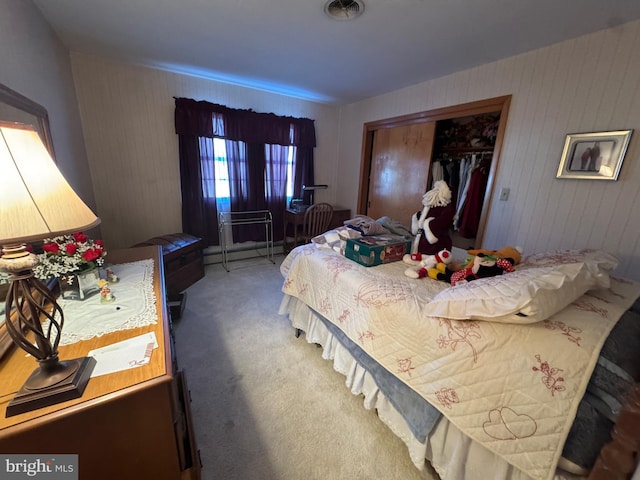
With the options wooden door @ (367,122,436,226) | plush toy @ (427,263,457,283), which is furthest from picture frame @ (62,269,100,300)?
wooden door @ (367,122,436,226)

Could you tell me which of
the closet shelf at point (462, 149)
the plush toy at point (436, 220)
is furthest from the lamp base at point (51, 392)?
the closet shelf at point (462, 149)

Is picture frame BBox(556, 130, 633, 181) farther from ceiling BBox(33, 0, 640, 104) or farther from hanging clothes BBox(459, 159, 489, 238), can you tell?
hanging clothes BBox(459, 159, 489, 238)

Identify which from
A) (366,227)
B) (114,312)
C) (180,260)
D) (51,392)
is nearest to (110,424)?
(51,392)

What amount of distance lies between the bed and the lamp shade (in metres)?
1.11

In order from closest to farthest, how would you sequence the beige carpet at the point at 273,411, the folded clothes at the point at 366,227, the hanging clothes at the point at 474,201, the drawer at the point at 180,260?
the beige carpet at the point at 273,411 → the folded clothes at the point at 366,227 → the drawer at the point at 180,260 → the hanging clothes at the point at 474,201

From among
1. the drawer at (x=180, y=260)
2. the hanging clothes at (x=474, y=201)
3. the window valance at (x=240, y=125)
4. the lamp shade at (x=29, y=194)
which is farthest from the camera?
the window valance at (x=240, y=125)

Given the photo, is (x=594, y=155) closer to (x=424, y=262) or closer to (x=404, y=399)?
(x=424, y=262)

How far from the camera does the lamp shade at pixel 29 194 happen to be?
1.67ft

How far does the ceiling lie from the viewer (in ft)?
4.84

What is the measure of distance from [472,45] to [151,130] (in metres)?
3.11

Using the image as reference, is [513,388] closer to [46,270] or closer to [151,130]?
[46,270]

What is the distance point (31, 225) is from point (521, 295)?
1308 mm

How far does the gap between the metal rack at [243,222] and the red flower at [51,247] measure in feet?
7.17

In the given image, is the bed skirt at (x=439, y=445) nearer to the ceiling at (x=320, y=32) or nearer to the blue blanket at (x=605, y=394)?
the blue blanket at (x=605, y=394)
